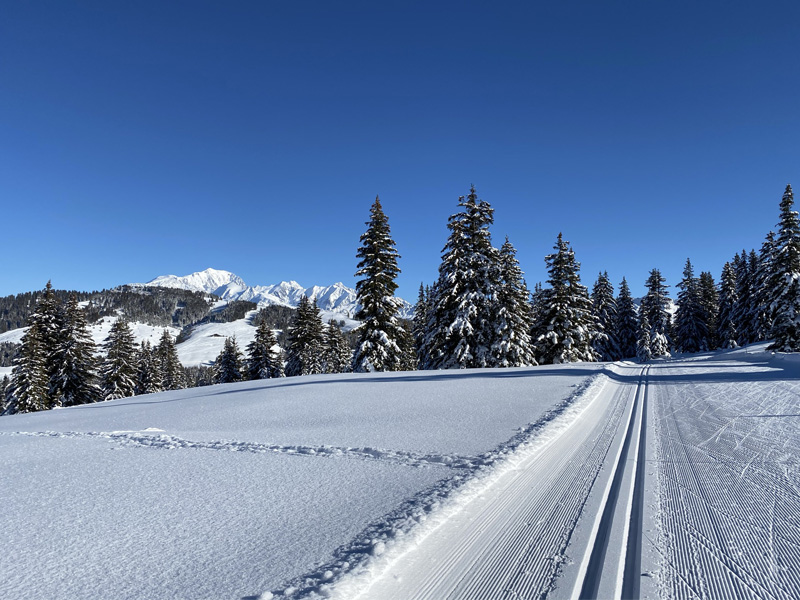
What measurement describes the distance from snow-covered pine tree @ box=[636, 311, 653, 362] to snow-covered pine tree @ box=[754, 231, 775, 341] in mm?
9668

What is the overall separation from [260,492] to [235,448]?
2.12 meters

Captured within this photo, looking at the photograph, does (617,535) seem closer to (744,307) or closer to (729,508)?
(729,508)

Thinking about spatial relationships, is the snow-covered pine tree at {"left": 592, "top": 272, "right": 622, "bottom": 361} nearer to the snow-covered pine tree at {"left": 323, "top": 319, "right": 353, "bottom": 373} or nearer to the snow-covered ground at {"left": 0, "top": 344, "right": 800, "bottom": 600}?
the snow-covered pine tree at {"left": 323, "top": 319, "right": 353, "bottom": 373}

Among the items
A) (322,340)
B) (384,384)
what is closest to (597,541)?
(384,384)

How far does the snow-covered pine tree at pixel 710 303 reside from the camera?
52.1 metres

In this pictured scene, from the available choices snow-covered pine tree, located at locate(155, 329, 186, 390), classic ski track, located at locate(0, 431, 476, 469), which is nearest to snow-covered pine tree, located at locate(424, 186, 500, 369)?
classic ski track, located at locate(0, 431, 476, 469)

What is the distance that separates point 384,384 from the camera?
44.7 ft

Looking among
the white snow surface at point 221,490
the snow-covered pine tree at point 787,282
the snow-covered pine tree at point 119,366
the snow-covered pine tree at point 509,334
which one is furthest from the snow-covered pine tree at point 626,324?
the snow-covered pine tree at point 119,366

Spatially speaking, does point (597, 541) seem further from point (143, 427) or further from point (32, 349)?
point (32, 349)

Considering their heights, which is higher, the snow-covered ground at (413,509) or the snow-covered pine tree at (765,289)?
the snow-covered pine tree at (765,289)

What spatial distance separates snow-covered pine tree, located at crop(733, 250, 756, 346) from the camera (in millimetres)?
40812

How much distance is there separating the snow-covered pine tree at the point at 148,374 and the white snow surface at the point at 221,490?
3596 cm

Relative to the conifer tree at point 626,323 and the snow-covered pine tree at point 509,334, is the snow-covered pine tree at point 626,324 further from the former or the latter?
the snow-covered pine tree at point 509,334

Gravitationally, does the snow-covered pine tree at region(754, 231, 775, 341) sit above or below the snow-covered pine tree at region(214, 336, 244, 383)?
above
